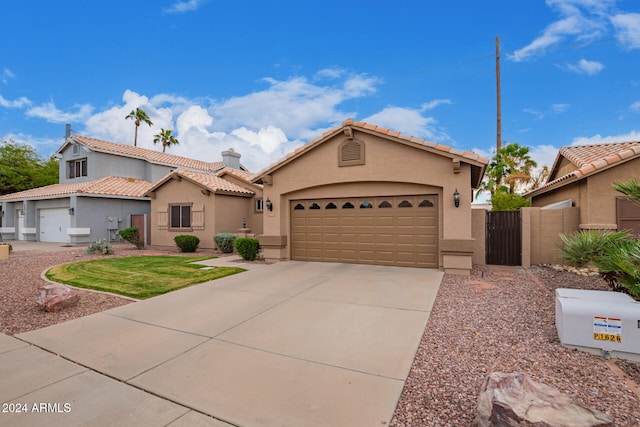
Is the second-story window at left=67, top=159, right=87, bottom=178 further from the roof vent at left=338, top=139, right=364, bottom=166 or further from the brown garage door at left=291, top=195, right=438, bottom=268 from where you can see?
the roof vent at left=338, top=139, right=364, bottom=166

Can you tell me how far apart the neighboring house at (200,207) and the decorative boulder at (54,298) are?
993 centimetres

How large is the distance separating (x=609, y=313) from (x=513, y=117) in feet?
74.7

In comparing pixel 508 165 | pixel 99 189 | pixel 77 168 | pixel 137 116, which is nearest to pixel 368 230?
pixel 508 165

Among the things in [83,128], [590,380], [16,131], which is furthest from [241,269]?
[83,128]

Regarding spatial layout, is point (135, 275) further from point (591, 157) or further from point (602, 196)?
point (591, 157)

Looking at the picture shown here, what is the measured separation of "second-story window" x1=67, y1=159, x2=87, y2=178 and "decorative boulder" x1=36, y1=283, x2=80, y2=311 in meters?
22.3

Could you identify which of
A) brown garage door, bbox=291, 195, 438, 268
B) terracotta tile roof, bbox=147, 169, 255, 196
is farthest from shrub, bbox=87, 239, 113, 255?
brown garage door, bbox=291, 195, 438, 268

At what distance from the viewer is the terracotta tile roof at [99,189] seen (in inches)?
768

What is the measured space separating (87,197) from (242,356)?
67.6 ft

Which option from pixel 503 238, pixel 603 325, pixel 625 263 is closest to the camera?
pixel 603 325

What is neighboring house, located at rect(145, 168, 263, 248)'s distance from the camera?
16.5 metres

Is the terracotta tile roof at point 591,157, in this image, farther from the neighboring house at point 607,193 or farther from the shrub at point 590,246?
the shrub at point 590,246

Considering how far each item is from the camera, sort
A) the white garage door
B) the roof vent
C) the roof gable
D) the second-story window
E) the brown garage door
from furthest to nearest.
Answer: the second-story window → the roof gable → the white garage door → the roof vent → the brown garage door

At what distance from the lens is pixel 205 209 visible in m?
16.6
